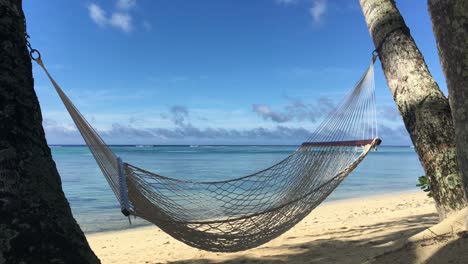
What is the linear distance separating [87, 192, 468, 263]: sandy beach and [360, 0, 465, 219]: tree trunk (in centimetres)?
80

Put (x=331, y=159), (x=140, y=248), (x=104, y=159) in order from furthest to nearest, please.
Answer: (x=140, y=248) → (x=331, y=159) → (x=104, y=159)

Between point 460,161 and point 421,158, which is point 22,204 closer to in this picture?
point 460,161

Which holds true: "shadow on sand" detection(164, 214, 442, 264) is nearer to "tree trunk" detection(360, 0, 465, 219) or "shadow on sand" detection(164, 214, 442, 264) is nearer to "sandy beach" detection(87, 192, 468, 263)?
"sandy beach" detection(87, 192, 468, 263)

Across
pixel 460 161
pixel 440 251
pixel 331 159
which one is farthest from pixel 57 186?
pixel 331 159

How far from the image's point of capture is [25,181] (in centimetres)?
89

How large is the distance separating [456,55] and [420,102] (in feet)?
2.19

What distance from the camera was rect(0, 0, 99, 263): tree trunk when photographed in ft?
2.77

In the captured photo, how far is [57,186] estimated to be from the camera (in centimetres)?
97

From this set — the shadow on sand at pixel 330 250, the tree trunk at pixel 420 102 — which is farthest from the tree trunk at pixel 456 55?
the shadow on sand at pixel 330 250

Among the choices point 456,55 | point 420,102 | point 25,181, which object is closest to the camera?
point 25,181

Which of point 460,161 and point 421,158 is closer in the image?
point 460,161

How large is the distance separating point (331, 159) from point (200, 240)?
1.11 m

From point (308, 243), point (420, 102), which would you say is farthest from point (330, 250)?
point (420, 102)

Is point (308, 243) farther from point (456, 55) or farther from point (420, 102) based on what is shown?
point (456, 55)
